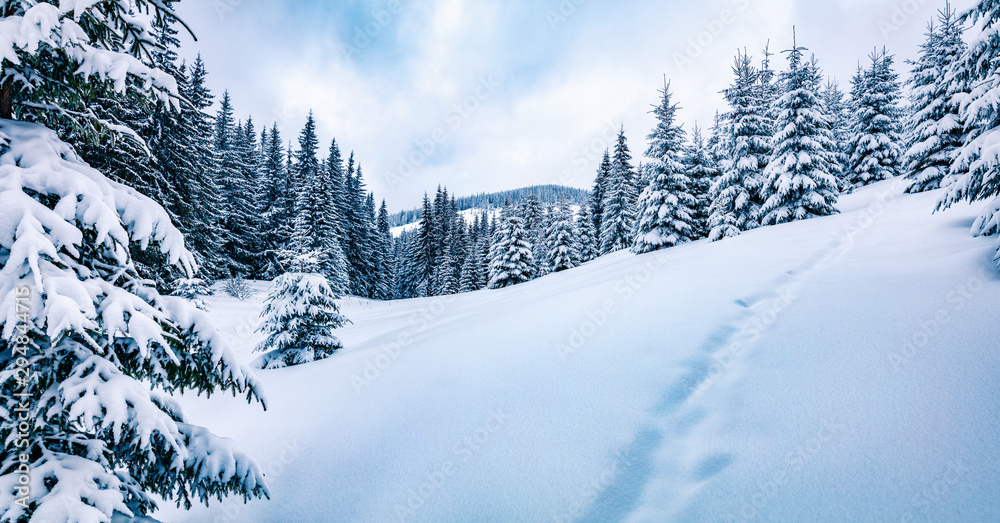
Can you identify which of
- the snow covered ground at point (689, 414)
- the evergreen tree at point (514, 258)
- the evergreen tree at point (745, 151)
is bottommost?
the snow covered ground at point (689, 414)

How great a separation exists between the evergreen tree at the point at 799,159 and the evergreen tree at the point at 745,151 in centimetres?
106

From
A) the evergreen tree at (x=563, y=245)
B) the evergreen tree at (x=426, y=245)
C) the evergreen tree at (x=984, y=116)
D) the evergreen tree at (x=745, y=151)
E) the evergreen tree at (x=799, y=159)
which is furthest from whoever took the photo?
the evergreen tree at (x=426, y=245)

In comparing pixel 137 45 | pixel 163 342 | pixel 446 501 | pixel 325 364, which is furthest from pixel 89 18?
pixel 325 364

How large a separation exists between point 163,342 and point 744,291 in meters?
7.26

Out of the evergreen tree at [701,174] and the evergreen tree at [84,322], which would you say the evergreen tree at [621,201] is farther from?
the evergreen tree at [84,322]

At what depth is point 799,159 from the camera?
15.8m

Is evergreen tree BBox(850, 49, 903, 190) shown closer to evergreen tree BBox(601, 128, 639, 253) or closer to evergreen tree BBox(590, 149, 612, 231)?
evergreen tree BBox(601, 128, 639, 253)

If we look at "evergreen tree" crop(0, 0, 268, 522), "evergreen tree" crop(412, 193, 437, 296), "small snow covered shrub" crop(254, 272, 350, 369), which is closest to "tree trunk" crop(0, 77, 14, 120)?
"evergreen tree" crop(0, 0, 268, 522)

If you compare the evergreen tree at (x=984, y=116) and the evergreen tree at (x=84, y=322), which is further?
the evergreen tree at (x=984, y=116)

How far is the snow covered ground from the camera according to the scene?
282 centimetres

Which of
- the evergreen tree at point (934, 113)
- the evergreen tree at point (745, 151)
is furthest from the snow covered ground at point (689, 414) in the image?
the evergreen tree at point (934, 113)

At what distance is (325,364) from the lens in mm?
8031

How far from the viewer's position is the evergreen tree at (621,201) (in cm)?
3122

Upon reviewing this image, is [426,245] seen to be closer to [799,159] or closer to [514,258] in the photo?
[514,258]
